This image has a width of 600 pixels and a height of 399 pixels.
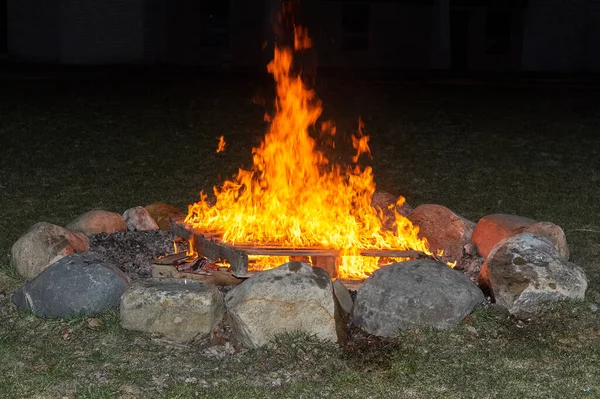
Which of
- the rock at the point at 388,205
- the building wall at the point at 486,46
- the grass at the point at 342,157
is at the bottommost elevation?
the grass at the point at 342,157

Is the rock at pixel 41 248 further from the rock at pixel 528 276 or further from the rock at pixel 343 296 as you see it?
the rock at pixel 528 276

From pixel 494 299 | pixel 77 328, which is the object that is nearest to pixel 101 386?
pixel 77 328

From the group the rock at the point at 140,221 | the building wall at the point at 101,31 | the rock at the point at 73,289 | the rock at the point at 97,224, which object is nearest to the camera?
the rock at the point at 73,289

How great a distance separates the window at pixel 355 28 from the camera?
98.6 feet

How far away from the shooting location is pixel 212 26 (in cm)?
2950

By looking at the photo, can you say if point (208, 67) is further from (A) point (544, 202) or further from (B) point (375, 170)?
(A) point (544, 202)

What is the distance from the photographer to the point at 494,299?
6336 mm

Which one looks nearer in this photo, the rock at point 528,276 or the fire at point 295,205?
the rock at point 528,276

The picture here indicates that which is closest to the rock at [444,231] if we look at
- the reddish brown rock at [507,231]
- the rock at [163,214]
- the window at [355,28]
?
the reddish brown rock at [507,231]

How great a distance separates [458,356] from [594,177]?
640 centimetres

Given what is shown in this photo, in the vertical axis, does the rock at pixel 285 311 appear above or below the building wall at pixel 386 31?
below

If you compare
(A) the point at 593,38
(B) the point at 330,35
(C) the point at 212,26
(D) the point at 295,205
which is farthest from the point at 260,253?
(A) the point at 593,38

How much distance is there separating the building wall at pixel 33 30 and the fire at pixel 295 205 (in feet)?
73.0

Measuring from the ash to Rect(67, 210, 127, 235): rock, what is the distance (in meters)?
0.12
